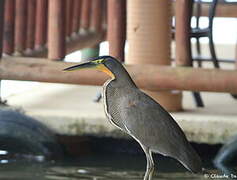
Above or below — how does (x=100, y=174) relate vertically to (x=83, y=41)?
below

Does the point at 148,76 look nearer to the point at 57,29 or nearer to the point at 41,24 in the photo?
the point at 57,29

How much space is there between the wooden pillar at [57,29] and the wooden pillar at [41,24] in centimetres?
97

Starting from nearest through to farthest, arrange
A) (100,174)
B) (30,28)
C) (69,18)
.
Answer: (100,174) → (30,28) → (69,18)

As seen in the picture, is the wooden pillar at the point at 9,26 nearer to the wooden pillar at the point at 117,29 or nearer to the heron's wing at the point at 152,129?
the wooden pillar at the point at 117,29

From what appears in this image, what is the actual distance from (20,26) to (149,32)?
1318 millimetres

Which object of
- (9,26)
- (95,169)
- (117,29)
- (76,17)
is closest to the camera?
(95,169)

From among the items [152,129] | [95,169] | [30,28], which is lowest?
[95,169]

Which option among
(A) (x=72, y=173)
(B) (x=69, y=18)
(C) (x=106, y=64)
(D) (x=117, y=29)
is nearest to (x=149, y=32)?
(D) (x=117, y=29)

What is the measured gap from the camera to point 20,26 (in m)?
6.08

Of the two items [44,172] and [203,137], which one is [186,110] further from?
[44,172]

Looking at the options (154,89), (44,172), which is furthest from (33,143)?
(154,89)

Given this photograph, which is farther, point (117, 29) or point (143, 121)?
point (117, 29)

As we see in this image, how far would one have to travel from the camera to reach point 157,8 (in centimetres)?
515

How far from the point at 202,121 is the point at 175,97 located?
40 cm
